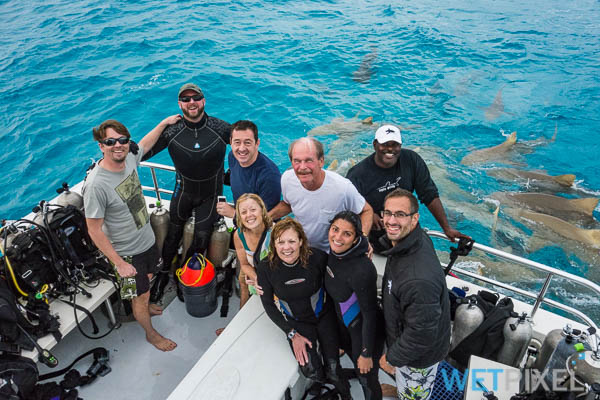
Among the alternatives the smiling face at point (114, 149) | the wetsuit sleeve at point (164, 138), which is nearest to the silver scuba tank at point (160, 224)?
the wetsuit sleeve at point (164, 138)

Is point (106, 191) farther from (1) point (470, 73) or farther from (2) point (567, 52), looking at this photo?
(2) point (567, 52)

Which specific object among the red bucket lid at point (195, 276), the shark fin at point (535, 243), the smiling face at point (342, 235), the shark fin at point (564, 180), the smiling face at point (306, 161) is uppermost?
the smiling face at point (306, 161)

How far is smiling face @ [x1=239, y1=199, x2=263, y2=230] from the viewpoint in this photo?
3.14m

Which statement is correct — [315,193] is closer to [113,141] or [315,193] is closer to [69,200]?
[113,141]

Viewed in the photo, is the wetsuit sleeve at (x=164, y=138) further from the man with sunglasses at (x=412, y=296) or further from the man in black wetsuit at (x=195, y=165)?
the man with sunglasses at (x=412, y=296)

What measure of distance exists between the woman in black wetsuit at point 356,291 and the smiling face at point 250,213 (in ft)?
2.27

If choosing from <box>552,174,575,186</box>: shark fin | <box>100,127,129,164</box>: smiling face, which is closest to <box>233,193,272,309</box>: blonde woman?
<box>100,127,129,164</box>: smiling face

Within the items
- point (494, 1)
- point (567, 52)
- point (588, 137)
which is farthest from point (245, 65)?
point (494, 1)

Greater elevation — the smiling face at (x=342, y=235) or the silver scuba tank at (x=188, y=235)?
the smiling face at (x=342, y=235)

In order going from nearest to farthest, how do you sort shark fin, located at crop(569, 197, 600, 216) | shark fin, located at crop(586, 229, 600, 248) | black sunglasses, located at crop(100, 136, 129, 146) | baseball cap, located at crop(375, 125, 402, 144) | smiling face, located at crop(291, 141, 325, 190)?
smiling face, located at crop(291, 141, 325, 190), black sunglasses, located at crop(100, 136, 129, 146), baseball cap, located at crop(375, 125, 402, 144), shark fin, located at crop(586, 229, 600, 248), shark fin, located at crop(569, 197, 600, 216)

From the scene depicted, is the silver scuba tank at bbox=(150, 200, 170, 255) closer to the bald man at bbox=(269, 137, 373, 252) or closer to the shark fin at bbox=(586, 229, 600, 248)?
the bald man at bbox=(269, 137, 373, 252)

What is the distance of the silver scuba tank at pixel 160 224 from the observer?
4309mm

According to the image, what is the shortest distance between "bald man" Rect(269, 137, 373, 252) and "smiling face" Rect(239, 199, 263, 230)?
0.97 feet

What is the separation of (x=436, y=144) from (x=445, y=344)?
891cm
